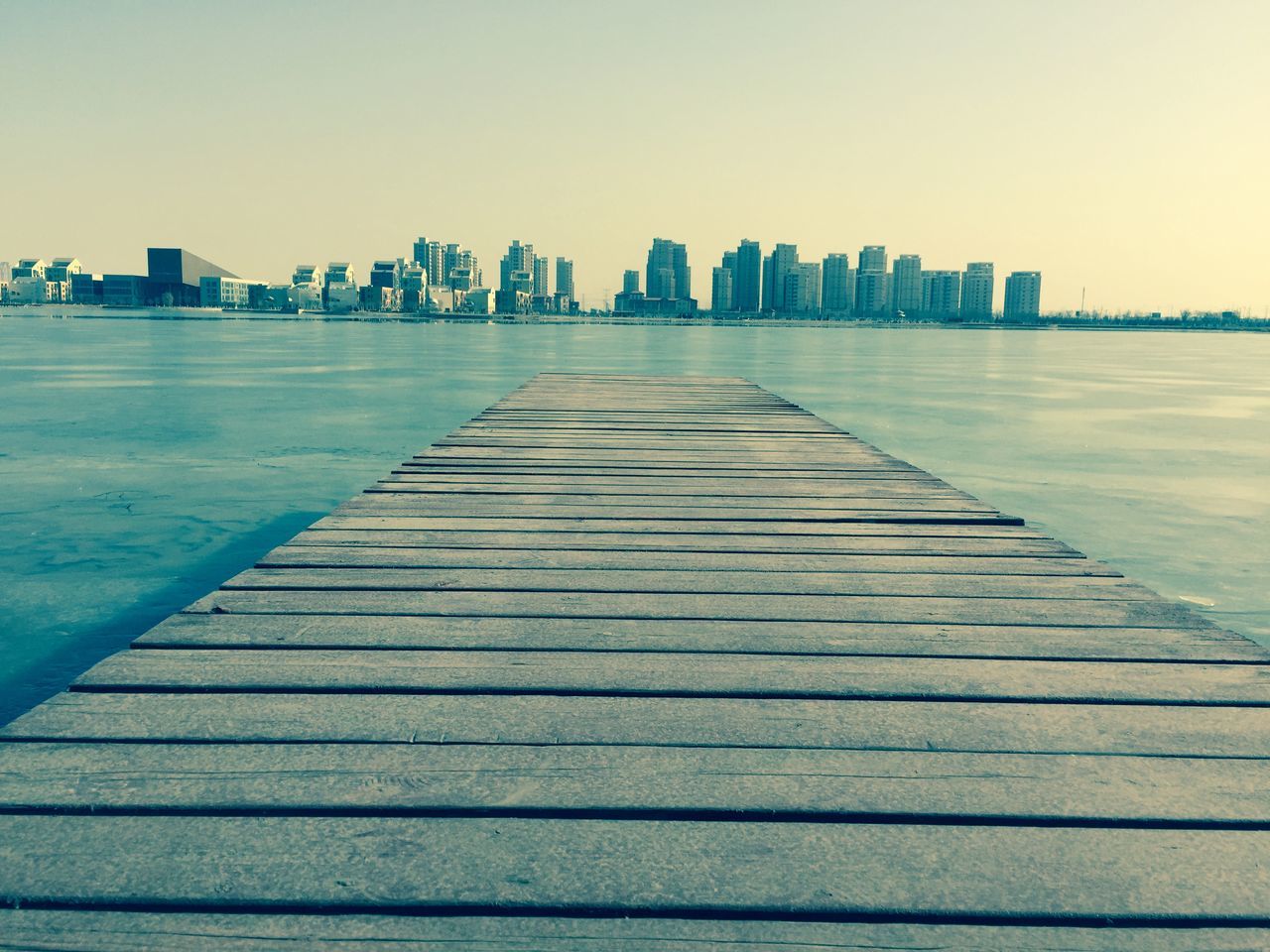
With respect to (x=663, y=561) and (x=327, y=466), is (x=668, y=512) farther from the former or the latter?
(x=327, y=466)

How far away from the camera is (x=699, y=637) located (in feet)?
8.78

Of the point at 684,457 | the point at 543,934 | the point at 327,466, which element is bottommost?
the point at 327,466

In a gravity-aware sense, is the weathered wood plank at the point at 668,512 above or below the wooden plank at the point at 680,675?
above

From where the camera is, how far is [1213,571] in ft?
21.1

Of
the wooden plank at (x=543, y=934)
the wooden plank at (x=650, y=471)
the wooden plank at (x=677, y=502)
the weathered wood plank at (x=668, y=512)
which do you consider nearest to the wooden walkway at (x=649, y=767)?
the wooden plank at (x=543, y=934)

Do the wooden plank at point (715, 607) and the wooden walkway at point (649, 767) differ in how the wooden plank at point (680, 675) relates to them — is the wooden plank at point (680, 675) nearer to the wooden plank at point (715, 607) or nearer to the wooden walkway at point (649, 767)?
the wooden walkway at point (649, 767)

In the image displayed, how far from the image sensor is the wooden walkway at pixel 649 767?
146 centimetres

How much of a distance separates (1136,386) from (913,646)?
80.2 ft

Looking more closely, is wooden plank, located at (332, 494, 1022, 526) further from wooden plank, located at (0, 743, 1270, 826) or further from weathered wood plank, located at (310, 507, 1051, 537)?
wooden plank, located at (0, 743, 1270, 826)

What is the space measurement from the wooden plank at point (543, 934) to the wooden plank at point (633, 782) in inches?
10.9

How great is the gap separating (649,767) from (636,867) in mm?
325

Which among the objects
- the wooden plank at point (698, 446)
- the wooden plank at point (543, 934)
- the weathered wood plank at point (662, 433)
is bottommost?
the wooden plank at point (543, 934)

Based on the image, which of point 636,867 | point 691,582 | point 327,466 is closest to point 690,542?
point 691,582

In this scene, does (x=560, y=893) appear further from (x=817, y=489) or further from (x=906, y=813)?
(x=817, y=489)
